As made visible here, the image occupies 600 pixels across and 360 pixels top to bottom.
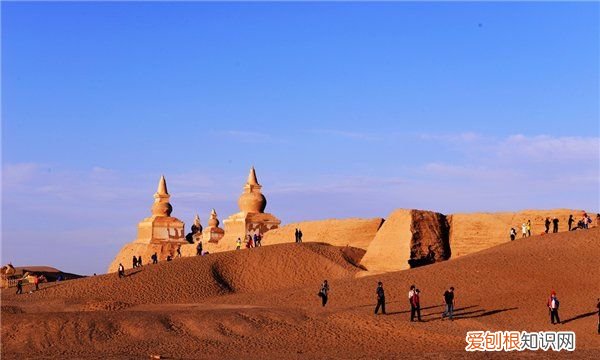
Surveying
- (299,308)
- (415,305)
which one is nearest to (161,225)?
(299,308)

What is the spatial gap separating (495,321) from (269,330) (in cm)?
560

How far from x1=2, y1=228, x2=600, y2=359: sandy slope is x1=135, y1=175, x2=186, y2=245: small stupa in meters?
20.4

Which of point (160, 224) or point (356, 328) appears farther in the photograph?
point (160, 224)

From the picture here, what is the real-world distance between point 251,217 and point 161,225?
22.9 ft

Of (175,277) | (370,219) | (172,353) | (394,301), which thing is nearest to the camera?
(172,353)

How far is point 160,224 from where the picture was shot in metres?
54.7

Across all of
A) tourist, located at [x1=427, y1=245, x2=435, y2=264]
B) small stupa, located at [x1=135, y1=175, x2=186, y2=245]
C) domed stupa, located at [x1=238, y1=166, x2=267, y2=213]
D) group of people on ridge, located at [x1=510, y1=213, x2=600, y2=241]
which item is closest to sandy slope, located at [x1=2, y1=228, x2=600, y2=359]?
group of people on ridge, located at [x1=510, y1=213, x2=600, y2=241]

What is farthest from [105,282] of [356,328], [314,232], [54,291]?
[356,328]

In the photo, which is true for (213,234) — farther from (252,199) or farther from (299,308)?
(299,308)

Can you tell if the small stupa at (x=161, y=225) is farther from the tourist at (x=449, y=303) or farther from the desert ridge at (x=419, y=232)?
the tourist at (x=449, y=303)

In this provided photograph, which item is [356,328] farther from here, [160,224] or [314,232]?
[160,224]

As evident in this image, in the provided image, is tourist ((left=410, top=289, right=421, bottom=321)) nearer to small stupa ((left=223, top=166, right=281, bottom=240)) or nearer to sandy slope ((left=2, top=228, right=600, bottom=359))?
sandy slope ((left=2, top=228, right=600, bottom=359))

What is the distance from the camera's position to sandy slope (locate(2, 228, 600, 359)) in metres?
20.9

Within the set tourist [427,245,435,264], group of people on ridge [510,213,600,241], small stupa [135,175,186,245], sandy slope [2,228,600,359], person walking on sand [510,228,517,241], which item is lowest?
sandy slope [2,228,600,359]
